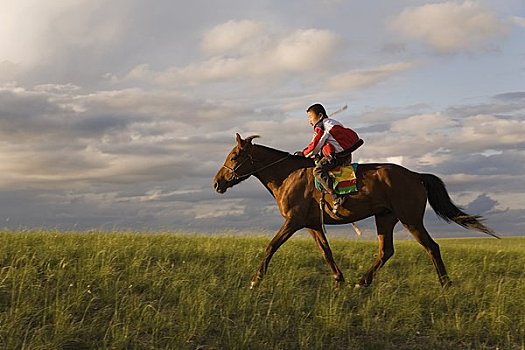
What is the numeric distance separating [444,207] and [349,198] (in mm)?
2323

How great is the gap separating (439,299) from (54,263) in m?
6.92

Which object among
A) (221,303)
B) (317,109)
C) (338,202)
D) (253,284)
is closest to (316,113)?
(317,109)

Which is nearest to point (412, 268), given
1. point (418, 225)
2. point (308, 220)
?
point (418, 225)

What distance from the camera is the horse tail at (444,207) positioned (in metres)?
11.0

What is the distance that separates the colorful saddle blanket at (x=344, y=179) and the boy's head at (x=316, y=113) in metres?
1.05

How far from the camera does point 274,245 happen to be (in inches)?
389

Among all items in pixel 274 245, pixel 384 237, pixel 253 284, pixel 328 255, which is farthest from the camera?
pixel 384 237

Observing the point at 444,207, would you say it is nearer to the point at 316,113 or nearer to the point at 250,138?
the point at 316,113

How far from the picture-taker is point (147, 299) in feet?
28.3

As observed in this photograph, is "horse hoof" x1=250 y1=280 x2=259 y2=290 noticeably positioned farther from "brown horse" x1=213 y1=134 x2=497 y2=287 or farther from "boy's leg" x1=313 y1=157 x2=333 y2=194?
"boy's leg" x1=313 y1=157 x2=333 y2=194

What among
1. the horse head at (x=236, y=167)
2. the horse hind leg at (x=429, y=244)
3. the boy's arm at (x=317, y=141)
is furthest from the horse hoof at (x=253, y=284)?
the horse hind leg at (x=429, y=244)

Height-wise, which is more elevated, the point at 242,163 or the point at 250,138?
the point at 250,138

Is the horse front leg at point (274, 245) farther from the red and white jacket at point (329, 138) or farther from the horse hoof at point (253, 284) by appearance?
the red and white jacket at point (329, 138)

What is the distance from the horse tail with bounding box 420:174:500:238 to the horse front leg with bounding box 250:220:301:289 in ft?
9.36
